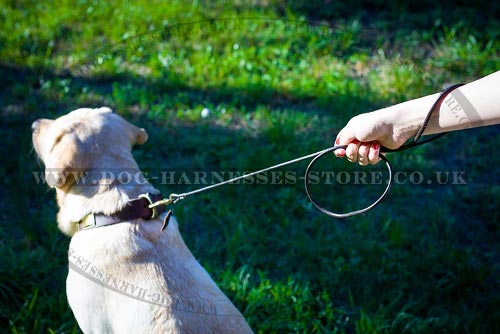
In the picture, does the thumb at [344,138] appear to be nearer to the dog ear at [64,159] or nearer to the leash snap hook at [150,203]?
the leash snap hook at [150,203]

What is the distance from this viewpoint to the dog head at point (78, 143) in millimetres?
2783

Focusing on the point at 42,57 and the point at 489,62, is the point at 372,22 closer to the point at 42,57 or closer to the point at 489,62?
the point at 489,62

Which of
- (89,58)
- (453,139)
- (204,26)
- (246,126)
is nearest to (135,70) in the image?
(89,58)

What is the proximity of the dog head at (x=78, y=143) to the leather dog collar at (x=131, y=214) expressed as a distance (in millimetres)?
253

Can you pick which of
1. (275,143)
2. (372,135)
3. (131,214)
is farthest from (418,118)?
(275,143)

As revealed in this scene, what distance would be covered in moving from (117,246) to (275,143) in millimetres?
2429

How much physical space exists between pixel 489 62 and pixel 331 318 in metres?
3.49

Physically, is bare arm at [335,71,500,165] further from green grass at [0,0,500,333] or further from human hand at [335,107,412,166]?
green grass at [0,0,500,333]

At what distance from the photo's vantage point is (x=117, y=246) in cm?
267

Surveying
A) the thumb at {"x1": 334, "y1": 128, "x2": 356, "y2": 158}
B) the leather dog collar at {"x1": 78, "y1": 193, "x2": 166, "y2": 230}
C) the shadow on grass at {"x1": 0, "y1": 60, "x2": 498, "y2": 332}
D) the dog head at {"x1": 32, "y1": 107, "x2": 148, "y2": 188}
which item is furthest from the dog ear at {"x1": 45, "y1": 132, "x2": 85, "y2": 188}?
the thumb at {"x1": 334, "y1": 128, "x2": 356, "y2": 158}

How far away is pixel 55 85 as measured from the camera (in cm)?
545

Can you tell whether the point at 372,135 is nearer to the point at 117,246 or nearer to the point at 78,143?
the point at 117,246

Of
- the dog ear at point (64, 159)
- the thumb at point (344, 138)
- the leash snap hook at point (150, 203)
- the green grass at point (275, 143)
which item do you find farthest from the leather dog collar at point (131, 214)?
the thumb at point (344, 138)

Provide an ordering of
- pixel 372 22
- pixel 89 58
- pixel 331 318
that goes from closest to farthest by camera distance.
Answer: pixel 331 318
pixel 89 58
pixel 372 22
